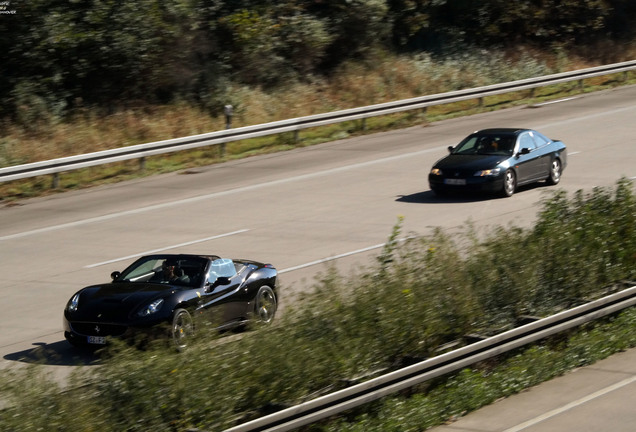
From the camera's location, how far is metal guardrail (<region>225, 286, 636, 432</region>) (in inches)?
344

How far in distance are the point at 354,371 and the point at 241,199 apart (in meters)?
13.4

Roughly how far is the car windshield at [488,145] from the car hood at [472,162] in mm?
319

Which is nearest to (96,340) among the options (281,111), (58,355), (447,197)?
(58,355)

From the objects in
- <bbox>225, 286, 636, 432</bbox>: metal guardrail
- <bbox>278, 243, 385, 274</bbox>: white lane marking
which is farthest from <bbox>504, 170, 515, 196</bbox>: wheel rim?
<bbox>225, 286, 636, 432</bbox>: metal guardrail

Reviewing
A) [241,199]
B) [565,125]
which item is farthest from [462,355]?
[565,125]

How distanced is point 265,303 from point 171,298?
179 centimetres

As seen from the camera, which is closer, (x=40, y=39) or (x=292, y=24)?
(x=40, y=39)

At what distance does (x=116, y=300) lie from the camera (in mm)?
12391

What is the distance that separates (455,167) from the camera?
22203 millimetres

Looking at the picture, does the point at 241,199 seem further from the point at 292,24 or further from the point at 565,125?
the point at 292,24

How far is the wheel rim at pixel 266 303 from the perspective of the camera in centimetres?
1350

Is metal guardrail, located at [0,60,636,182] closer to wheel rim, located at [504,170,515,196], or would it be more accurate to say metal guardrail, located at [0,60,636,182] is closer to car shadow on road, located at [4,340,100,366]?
wheel rim, located at [504,170,515,196]

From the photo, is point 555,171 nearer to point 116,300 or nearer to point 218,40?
point 116,300

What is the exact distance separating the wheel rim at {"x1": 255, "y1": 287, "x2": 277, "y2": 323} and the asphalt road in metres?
0.52
